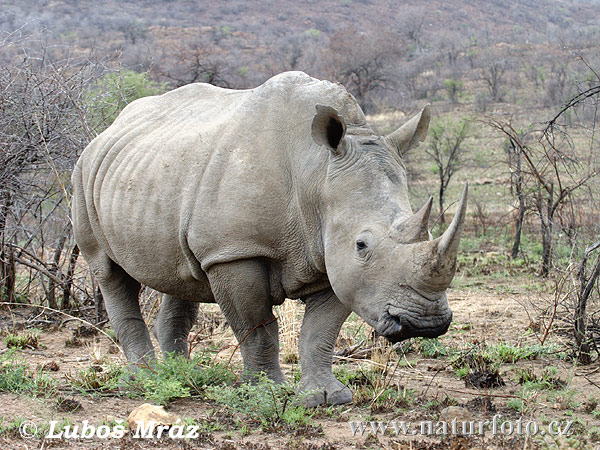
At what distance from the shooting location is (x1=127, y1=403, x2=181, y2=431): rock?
164 inches

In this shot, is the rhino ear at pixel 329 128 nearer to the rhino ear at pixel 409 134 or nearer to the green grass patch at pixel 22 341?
the rhino ear at pixel 409 134

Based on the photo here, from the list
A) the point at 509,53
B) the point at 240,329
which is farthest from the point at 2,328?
the point at 509,53

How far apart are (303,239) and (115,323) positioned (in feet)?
6.56

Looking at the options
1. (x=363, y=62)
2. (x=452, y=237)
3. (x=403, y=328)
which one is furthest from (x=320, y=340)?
(x=363, y=62)

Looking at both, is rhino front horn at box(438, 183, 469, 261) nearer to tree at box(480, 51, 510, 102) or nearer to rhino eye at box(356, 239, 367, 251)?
rhino eye at box(356, 239, 367, 251)

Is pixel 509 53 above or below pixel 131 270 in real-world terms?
above

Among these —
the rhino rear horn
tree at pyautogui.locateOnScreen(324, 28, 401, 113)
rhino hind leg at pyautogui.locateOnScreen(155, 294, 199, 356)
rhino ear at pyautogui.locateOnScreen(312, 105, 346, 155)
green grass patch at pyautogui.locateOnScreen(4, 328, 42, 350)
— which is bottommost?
green grass patch at pyautogui.locateOnScreen(4, 328, 42, 350)

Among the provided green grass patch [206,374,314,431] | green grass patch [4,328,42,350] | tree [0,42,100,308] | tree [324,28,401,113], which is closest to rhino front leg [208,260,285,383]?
green grass patch [206,374,314,431]

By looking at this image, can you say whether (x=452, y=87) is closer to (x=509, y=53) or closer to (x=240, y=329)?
(x=509, y=53)

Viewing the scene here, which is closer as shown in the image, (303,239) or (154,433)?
(154,433)

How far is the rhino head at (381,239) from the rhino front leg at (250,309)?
0.52 m

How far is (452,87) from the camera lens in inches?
1252

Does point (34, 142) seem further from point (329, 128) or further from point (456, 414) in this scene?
point (456, 414)

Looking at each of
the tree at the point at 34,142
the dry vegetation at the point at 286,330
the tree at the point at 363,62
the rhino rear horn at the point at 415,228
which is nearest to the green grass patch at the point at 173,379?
the dry vegetation at the point at 286,330
